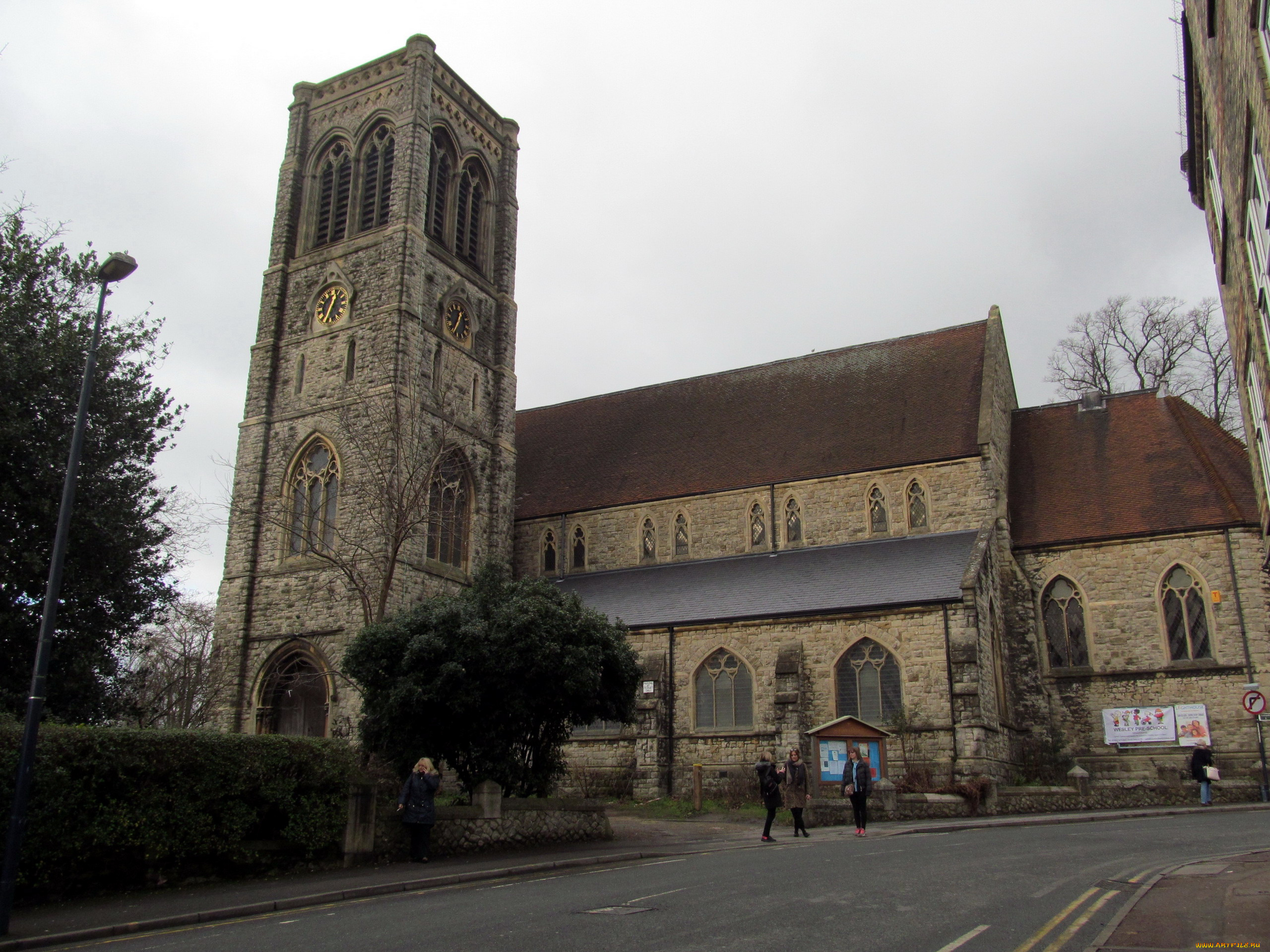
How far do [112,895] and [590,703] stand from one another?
27.2 feet

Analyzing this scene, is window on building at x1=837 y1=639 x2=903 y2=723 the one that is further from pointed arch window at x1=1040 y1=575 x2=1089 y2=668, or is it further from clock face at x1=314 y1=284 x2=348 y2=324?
clock face at x1=314 y1=284 x2=348 y2=324

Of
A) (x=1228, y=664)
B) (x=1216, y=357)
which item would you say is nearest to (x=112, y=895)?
(x=1228, y=664)

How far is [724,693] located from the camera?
83.7ft

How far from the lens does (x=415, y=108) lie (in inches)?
1232

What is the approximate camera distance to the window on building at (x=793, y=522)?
29422mm

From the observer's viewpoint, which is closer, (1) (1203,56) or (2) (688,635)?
(1) (1203,56)

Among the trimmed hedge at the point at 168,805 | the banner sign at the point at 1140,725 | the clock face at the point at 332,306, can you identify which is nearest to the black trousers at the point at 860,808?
the trimmed hedge at the point at 168,805

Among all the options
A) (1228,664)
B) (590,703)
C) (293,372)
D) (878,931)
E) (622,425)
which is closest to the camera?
A: (878,931)

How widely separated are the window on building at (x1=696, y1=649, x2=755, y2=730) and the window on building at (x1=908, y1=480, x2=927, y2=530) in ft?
21.9

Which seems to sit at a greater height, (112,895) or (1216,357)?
(1216,357)

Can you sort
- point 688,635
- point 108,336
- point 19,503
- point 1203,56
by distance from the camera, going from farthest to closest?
point 688,635, point 108,336, point 19,503, point 1203,56

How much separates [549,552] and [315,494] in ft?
25.8

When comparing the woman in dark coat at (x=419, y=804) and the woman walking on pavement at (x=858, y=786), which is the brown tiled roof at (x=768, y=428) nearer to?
the woman walking on pavement at (x=858, y=786)

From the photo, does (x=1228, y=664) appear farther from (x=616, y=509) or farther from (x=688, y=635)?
(x=616, y=509)
